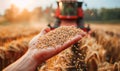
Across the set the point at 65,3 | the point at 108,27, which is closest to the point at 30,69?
the point at 65,3

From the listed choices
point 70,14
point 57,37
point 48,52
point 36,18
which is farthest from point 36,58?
point 36,18

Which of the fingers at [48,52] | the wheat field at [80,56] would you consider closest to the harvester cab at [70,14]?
the wheat field at [80,56]

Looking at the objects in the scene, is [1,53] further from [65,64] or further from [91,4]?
[91,4]

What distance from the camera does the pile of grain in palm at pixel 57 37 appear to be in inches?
99.0

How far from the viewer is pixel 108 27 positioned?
5.07 m

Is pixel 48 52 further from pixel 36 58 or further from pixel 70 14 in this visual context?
pixel 70 14

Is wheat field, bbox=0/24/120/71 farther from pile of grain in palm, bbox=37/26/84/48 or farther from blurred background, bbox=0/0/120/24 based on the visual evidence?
blurred background, bbox=0/0/120/24

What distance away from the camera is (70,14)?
382 cm

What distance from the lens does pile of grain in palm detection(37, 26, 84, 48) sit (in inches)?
99.0

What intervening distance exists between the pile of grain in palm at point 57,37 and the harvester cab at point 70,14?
3.48 ft

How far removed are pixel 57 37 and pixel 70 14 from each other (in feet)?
4.03

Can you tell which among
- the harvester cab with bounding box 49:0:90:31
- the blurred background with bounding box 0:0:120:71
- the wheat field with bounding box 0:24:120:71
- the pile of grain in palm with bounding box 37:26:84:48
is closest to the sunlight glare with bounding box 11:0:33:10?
the blurred background with bounding box 0:0:120:71

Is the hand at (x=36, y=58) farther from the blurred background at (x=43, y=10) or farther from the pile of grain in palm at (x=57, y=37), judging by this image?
the blurred background at (x=43, y=10)

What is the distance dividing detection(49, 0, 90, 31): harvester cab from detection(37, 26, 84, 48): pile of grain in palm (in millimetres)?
1059
